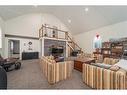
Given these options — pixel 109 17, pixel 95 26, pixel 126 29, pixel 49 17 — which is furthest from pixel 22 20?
pixel 126 29

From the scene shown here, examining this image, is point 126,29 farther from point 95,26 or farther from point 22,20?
point 22,20

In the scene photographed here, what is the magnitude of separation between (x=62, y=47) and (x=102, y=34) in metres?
3.62

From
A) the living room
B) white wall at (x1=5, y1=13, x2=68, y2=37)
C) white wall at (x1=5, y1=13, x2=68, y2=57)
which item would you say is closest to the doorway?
the living room

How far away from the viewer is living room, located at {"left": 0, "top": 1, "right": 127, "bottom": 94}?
140 inches

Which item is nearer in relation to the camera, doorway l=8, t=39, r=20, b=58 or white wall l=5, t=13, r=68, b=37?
white wall l=5, t=13, r=68, b=37

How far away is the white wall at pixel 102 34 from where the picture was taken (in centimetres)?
675

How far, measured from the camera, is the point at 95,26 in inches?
352

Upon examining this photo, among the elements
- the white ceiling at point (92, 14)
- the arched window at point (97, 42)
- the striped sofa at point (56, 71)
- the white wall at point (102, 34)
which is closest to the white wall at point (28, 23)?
the white ceiling at point (92, 14)

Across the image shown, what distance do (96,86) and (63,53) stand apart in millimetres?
7109

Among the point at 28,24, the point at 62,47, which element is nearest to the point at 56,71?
the point at 62,47

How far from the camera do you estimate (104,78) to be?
2727 mm

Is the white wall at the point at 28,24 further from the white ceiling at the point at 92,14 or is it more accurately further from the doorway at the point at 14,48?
the white ceiling at the point at 92,14

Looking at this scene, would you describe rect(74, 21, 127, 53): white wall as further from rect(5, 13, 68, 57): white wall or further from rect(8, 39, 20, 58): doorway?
rect(8, 39, 20, 58): doorway

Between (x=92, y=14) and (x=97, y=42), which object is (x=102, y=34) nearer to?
(x=97, y=42)
